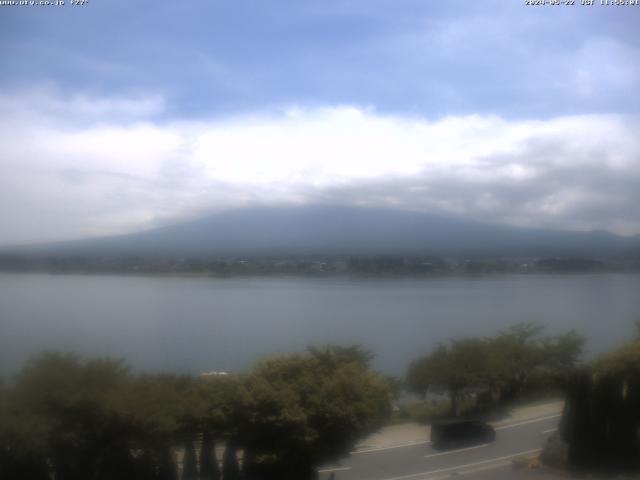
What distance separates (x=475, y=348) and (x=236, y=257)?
693 centimetres

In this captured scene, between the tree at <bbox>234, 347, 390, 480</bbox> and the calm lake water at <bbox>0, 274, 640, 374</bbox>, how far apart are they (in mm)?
868

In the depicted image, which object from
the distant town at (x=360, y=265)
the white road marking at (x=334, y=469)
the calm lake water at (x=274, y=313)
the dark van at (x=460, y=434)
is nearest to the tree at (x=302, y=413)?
the white road marking at (x=334, y=469)

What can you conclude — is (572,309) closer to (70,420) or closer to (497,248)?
(497,248)

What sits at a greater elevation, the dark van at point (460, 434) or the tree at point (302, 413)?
the tree at point (302, 413)

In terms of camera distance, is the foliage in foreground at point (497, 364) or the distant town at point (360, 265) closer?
the foliage in foreground at point (497, 364)

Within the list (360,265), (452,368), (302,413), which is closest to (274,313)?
(360,265)

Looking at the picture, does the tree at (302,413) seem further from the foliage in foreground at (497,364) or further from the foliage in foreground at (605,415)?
the foliage in foreground at (605,415)

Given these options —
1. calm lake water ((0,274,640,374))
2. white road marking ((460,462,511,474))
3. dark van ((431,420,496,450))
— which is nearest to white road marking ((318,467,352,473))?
dark van ((431,420,496,450))

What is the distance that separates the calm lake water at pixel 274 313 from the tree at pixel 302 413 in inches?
34.2

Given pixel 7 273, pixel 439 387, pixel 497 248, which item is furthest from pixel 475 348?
pixel 7 273

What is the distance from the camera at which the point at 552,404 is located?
35.0 ft

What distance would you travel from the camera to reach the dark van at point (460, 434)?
9.77 metres

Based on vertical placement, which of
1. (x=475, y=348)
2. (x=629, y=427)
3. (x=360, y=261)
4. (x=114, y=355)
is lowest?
(x=629, y=427)

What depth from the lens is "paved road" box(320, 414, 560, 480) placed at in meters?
8.91
